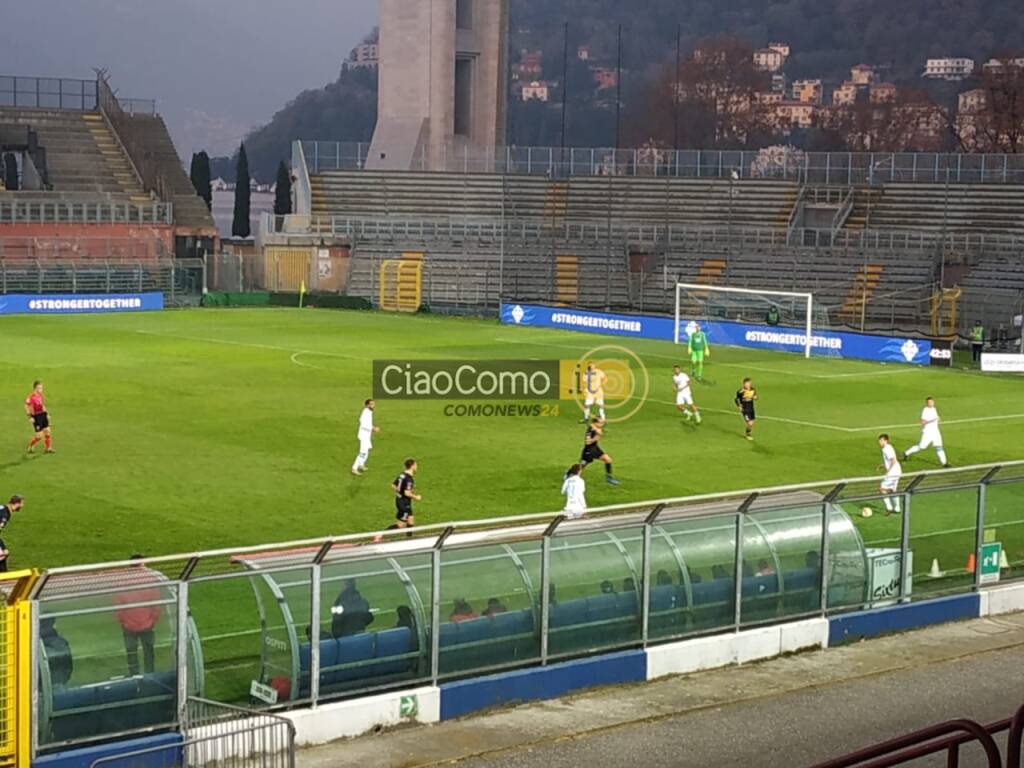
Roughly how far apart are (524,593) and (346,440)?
63.4ft

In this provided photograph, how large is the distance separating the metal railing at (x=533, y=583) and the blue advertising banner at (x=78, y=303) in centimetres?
5732

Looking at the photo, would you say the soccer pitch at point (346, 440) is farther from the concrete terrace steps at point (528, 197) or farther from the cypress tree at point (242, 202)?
the cypress tree at point (242, 202)

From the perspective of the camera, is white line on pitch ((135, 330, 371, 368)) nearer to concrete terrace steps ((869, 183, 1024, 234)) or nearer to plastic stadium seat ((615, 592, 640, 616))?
plastic stadium seat ((615, 592, 640, 616))

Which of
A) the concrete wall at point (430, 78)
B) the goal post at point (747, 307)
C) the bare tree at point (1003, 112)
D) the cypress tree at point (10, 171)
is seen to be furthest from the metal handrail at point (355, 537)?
the bare tree at point (1003, 112)

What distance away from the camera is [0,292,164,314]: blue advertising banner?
72.4 m

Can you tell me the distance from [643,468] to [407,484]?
943cm

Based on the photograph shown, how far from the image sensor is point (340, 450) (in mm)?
34906

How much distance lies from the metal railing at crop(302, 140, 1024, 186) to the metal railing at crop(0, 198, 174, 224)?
11.0 m

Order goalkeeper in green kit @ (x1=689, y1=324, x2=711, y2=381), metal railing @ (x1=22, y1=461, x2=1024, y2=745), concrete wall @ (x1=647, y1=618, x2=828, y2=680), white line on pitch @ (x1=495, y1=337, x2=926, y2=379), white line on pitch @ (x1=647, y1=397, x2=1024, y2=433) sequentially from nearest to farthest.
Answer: metal railing @ (x1=22, y1=461, x2=1024, y2=745) → concrete wall @ (x1=647, y1=618, x2=828, y2=680) → white line on pitch @ (x1=647, y1=397, x2=1024, y2=433) → goalkeeper in green kit @ (x1=689, y1=324, x2=711, y2=381) → white line on pitch @ (x1=495, y1=337, x2=926, y2=379)

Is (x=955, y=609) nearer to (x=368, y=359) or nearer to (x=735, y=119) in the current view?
(x=368, y=359)

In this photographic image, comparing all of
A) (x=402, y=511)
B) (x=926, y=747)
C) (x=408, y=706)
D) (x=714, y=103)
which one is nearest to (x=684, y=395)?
(x=402, y=511)

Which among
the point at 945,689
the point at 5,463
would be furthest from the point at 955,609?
the point at 5,463

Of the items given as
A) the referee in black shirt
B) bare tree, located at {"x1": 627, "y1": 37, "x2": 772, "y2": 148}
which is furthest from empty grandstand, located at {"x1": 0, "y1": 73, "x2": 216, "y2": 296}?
bare tree, located at {"x1": 627, "y1": 37, "x2": 772, "y2": 148}

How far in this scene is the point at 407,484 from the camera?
25.4 m
